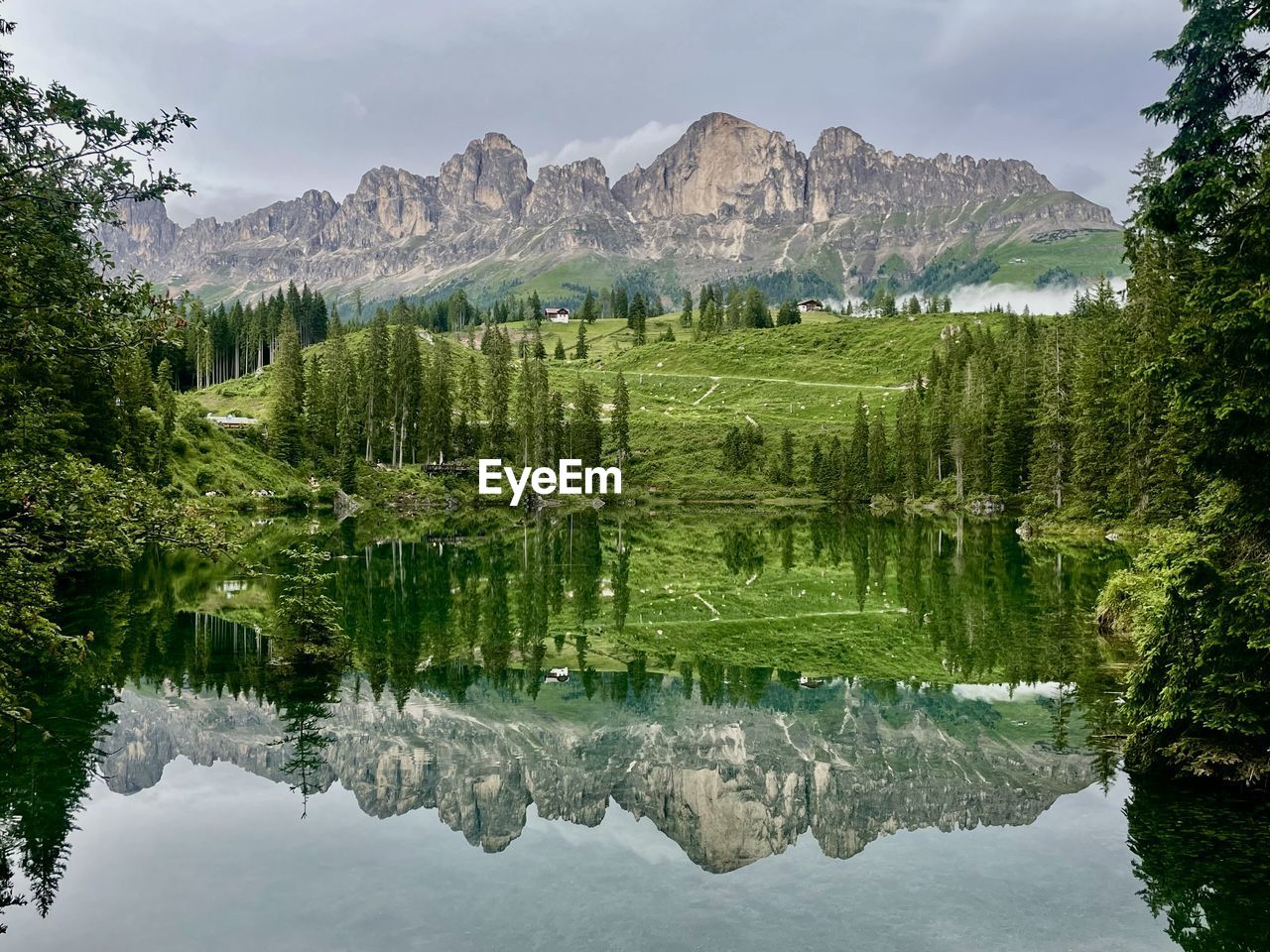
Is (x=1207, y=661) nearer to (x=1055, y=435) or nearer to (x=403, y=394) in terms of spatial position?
(x=1055, y=435)

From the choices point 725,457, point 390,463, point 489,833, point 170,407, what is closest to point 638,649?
point 489,833

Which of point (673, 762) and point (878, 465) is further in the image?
point (878, 465)

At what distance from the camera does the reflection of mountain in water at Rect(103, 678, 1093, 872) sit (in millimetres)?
16219

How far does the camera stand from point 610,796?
17266 mm

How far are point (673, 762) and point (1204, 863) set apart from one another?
9994 mm

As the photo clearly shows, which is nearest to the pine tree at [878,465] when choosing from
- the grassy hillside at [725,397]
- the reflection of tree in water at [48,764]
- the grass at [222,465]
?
the grassy hillside at [725,397]

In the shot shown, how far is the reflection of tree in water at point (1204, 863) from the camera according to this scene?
11.5 metres

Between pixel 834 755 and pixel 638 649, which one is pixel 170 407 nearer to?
pixel 638 649

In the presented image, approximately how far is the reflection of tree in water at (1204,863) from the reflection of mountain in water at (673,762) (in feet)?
6.18

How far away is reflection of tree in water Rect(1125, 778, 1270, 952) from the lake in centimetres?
5

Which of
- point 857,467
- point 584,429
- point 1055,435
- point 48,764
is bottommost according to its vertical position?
point 48,764

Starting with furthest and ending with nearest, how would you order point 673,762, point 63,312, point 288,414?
1. point 288,414
2. point 673,762
3. point 63,312

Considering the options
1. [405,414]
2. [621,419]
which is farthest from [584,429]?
[405,414]

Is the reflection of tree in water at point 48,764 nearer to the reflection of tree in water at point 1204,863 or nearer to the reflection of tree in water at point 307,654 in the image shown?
the reflection of tree in water at point 307,654
